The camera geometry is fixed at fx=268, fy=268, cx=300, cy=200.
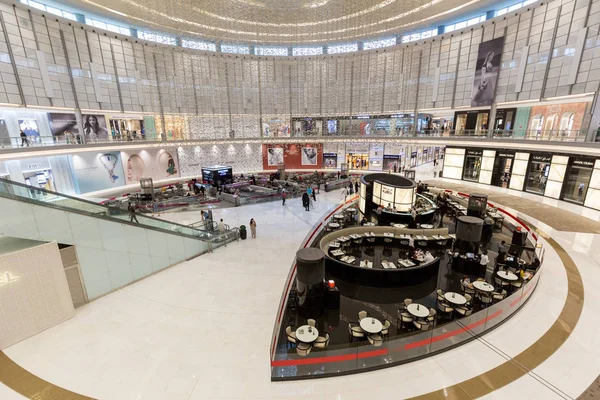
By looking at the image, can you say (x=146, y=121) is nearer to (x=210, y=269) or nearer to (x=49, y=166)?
(x=49, y=166)

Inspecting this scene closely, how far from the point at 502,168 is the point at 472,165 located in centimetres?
229

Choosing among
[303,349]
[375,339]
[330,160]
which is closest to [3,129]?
[303,349]

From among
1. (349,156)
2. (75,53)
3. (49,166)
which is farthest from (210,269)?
A: (349,156)

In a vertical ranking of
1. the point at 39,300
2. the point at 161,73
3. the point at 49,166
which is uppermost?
the point at 161,73

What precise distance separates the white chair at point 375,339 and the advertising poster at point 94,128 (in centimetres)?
2428

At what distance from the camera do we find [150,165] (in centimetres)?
2656

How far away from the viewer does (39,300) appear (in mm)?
6164

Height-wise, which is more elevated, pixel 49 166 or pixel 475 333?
pixel 49 166

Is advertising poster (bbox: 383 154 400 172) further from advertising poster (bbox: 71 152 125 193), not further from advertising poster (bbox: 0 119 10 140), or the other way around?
advertising poster (bbox: 0 119 10 140)

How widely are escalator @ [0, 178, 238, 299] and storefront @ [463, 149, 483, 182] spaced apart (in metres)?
22.1

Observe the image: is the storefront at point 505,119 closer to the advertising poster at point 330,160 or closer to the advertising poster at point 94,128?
the advertising poster at point 330,160

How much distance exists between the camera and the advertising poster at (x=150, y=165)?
24844 millimetres

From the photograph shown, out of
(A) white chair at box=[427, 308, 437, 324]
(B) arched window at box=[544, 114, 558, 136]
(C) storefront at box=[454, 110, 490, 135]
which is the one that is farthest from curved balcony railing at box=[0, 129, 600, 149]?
(A) white chair at box=[427, 308, 437, 324]

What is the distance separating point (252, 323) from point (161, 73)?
91.1ft
